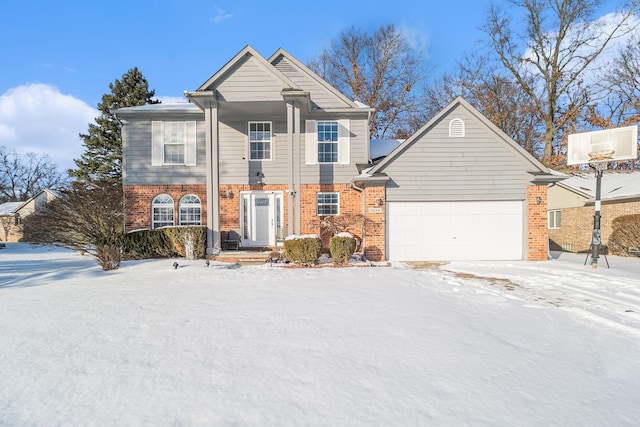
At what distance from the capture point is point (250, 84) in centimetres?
1203

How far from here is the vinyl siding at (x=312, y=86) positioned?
13.5 metres

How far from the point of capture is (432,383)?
3166 mm

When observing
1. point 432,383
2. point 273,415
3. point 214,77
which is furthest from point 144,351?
point 214,77

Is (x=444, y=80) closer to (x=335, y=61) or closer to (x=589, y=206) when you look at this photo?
(x=335, y=61)

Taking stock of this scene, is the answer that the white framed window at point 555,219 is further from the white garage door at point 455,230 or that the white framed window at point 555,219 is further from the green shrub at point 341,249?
the green shrub at point 341,249

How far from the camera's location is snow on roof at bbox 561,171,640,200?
15.0m

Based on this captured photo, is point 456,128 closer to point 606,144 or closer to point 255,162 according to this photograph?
point 606,144

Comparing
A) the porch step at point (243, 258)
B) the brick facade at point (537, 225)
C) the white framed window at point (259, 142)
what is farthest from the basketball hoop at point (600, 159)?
the white framed window at point (259, 142)

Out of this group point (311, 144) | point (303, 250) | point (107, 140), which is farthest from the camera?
point (107, 140)

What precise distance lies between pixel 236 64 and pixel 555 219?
1839 centimetres

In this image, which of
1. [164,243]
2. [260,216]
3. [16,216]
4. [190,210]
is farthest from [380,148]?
[16,216]

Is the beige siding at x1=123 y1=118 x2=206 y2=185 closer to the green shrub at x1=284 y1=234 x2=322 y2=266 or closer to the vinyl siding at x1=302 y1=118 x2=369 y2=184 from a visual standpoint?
the vinyl siding at x1=302 y1=118 x2=369 y2=184

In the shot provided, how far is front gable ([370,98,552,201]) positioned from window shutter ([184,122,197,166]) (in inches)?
298

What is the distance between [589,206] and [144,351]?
1972cm
